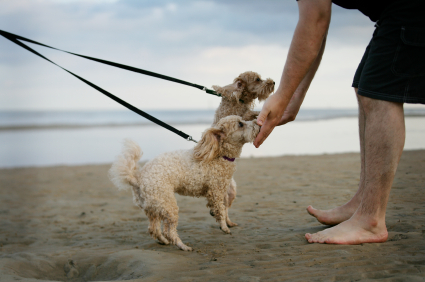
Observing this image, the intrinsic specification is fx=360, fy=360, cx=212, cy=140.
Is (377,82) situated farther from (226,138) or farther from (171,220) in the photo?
(171,220)

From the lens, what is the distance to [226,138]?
414 centimetres

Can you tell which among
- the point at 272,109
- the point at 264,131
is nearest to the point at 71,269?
the point at 264,131

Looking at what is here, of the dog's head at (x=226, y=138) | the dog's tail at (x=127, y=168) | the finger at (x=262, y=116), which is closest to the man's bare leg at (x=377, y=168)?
the finger at (x=262, y=116)

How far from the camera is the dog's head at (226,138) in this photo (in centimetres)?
399

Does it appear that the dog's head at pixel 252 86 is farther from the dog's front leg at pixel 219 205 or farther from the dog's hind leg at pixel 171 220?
the dog's hind leg at pixel 171 220

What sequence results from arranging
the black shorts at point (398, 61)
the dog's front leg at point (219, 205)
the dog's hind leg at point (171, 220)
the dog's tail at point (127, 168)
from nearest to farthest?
1. the black shorts at point (398, 61)
2. the dog's hind leg at point (171, 220)
3. the dog's tail at point (127, 168)
4. the dog's front leg at point (219, 205)

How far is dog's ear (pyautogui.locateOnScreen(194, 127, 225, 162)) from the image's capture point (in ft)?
13.1

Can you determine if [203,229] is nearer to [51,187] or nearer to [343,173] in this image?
[343,173]

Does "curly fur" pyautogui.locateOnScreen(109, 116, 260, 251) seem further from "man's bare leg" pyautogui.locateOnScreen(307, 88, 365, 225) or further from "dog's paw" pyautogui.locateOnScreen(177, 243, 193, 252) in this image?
"man's bare leg" pyautogui.locateOnScreen(307, 88, 365, 225)

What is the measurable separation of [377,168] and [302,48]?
3.83 feet

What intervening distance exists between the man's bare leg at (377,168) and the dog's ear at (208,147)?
1.48 m

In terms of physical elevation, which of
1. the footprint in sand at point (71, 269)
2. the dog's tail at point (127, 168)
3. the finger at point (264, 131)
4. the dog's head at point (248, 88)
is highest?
the dog's head at point (248, 88)

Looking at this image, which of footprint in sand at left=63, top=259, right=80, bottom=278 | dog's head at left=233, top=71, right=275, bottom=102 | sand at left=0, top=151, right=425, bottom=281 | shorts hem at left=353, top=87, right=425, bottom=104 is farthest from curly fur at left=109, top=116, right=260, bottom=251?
shorts hem at left=353, top=87, right=425, bottom=104

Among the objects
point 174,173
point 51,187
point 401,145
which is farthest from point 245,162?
point 401,145
